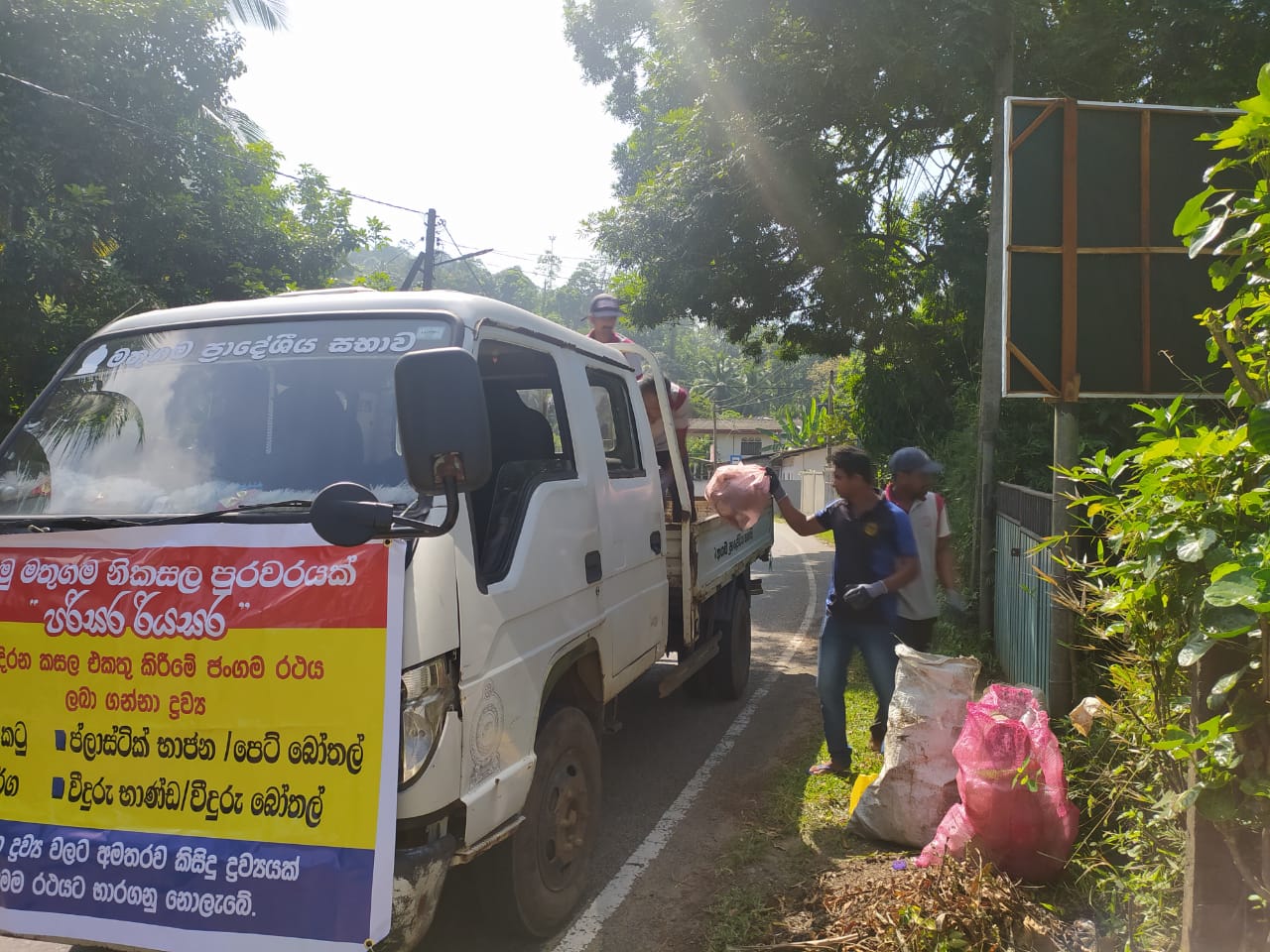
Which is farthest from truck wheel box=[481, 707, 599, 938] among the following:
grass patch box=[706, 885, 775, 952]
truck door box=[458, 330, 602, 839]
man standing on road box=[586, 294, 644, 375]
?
man standing on road box=[586, 294, 644, 375]

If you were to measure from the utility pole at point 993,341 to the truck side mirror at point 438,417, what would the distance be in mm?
6673

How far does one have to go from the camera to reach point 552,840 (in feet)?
11.3

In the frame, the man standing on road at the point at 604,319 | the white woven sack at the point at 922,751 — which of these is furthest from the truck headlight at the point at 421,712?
the man standing on road at the point at 604,319

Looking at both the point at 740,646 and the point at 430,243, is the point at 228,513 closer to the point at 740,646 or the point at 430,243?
the point at 740,646

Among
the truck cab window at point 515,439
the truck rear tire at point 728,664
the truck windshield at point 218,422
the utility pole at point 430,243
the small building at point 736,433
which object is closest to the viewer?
the truck windshield at point 218,422

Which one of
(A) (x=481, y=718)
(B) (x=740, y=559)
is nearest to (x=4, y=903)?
(A) (x=481, y=718)

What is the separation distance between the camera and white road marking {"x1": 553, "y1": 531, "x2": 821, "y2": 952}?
3.56 m

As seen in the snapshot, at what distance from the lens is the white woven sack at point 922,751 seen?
4098mm

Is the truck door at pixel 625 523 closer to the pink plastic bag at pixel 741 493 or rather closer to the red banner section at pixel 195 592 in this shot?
the pink plastic bag at pixel 741 493

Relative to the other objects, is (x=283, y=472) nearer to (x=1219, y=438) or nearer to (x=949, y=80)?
(x=1219, y=438)

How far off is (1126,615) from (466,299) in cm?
250

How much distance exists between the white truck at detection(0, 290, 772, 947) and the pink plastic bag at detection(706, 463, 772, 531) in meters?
1.04

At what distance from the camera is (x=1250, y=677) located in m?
2.47

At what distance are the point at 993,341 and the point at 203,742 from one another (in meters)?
8.21
